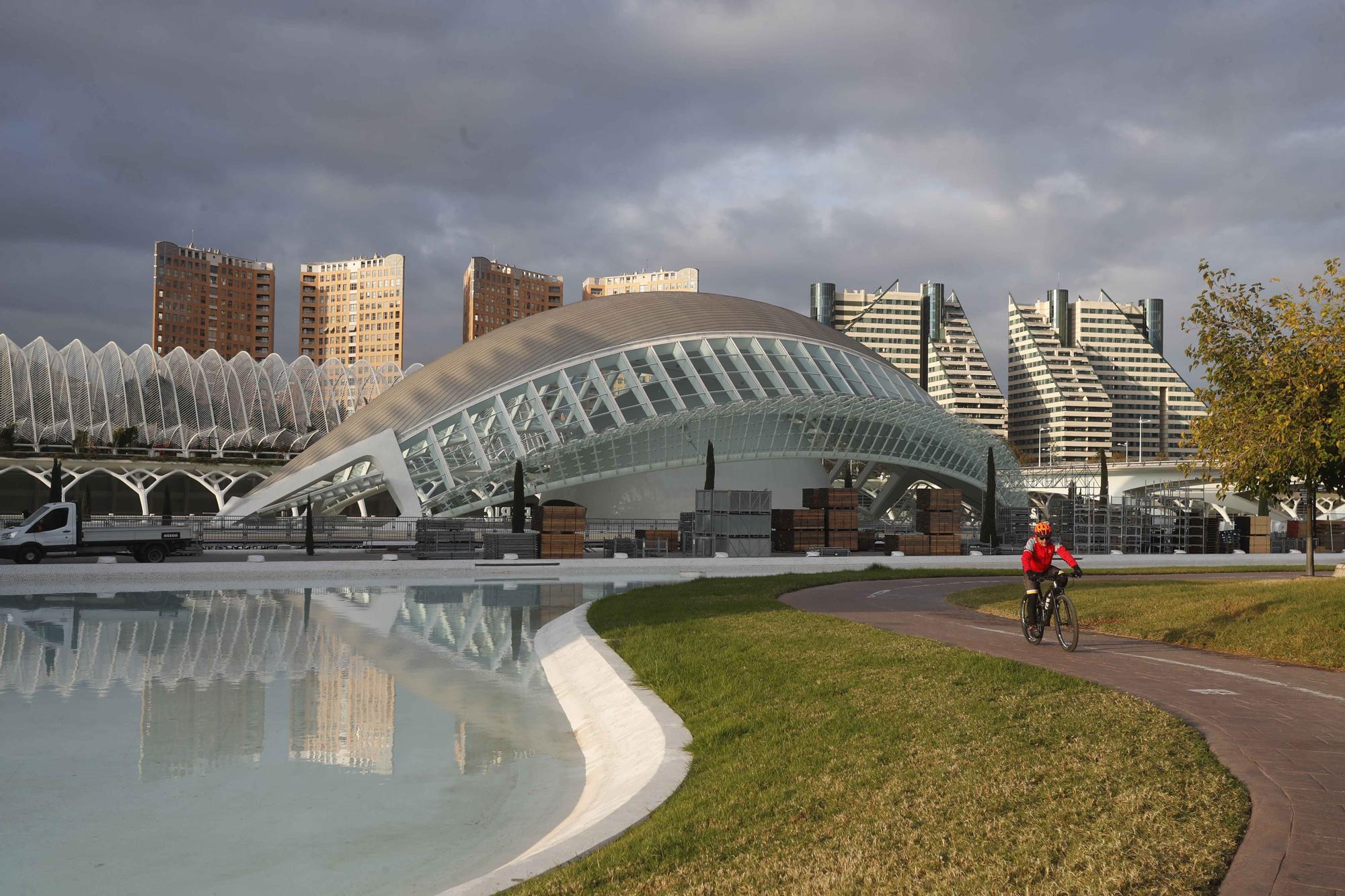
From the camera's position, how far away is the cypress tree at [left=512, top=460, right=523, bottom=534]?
40000 mm

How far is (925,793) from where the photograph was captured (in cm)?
648

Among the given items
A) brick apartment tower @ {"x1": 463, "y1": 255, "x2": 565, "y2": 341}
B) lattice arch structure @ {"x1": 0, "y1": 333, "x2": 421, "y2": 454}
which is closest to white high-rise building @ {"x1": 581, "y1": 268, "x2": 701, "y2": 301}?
brick apartment tower @ {"x1": 463, "y1": 255, "x2": 565, "y2": 341}

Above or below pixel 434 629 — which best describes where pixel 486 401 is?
above

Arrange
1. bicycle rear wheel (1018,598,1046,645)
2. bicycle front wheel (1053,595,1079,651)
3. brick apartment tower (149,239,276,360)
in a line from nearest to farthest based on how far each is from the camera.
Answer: bicycle front wheel (1053,595,1079,651) < bicycle rear wheel (1018,598,1046,645) < brick apartment tower (149,239,276,360)

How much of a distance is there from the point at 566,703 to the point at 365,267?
190 m

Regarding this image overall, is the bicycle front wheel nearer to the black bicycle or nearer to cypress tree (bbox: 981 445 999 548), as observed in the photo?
the black bicycle

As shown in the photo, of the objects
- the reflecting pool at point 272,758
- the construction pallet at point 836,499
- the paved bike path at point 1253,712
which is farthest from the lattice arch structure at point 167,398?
the paved bike path at point 1253,712

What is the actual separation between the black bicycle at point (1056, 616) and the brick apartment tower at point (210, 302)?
563 ft

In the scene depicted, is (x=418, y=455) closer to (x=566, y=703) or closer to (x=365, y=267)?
(x=566, y=703)

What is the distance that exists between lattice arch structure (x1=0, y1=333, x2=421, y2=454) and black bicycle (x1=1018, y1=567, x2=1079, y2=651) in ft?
255

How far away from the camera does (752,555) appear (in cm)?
3825

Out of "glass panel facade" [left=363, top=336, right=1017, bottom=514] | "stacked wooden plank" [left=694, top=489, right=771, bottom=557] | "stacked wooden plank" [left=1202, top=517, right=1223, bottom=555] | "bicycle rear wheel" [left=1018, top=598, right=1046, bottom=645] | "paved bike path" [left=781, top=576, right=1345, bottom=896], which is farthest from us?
"glass panel facade" [left=363, top=336, right=1017, bottom=514]

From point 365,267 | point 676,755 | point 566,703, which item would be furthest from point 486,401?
point 365,267

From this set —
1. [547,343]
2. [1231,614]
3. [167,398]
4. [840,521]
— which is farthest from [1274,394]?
[167,398]
